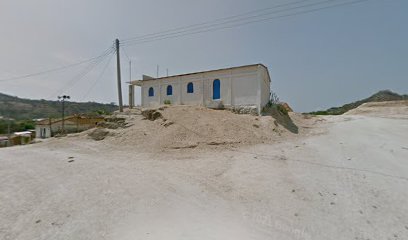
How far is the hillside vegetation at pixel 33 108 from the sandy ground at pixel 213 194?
60.0 meters

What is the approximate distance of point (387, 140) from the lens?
15.7 metres

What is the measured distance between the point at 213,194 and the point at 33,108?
87.7 m

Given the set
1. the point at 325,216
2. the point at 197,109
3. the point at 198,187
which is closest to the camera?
the point at 325,216

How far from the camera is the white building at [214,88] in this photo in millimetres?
20125

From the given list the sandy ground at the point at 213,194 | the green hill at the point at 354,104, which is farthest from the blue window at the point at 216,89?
the green hill at the point at 354,104

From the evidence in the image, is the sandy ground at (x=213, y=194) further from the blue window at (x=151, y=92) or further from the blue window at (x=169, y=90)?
the blue window at (x=151, y=92)

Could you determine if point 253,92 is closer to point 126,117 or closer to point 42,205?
point 126,117

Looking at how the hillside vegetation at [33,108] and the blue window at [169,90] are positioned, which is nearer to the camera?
the blue window at [169,90]

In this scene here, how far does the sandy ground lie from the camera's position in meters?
5.53

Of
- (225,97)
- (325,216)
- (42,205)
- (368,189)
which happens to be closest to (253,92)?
(225,97)

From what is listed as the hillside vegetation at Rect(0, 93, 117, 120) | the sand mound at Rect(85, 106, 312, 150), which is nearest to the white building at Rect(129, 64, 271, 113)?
the sand mound at Rect(85, 106, 312, 150)

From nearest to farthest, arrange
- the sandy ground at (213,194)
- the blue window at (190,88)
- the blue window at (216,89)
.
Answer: the sandy ground at (213,194) < the blue window at (216,89) < the blue window at (190,88)

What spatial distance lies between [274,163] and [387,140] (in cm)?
984

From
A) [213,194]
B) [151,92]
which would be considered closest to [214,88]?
[151,92]
